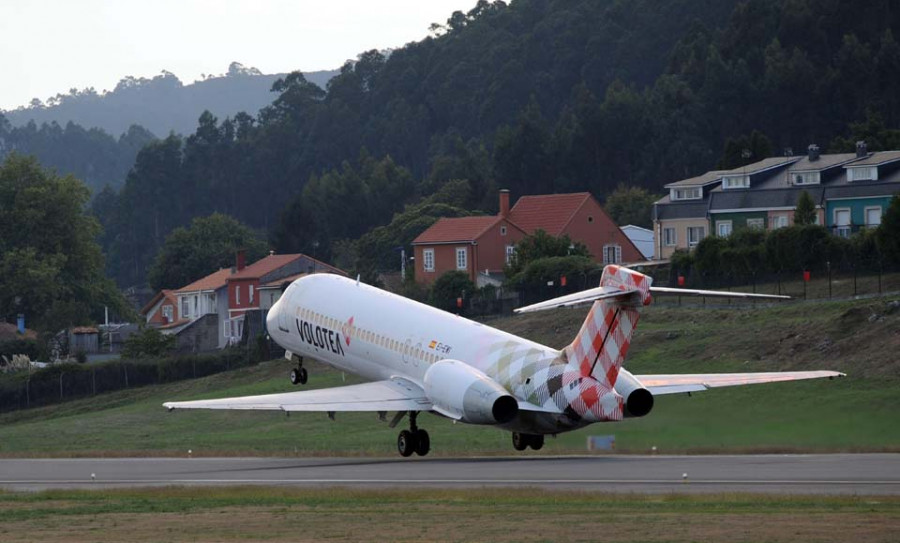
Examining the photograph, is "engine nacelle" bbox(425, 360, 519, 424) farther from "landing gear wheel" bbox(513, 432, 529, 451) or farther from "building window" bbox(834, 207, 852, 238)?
"building window" bbox(834, 207, 852, 238)

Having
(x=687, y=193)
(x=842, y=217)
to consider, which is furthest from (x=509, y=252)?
(x=842, y=217)

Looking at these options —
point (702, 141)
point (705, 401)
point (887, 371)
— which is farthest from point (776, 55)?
point (705, 401)

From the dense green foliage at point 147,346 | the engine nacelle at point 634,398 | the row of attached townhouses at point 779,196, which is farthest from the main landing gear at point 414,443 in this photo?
the dense green foliage at point 147,346

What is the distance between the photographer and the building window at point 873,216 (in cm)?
9288

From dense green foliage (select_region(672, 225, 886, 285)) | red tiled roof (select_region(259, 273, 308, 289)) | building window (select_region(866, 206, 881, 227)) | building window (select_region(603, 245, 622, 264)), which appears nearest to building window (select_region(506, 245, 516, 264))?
building window (select_region(603, 245, 622, 264))

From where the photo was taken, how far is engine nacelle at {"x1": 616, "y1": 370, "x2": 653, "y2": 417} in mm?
38531

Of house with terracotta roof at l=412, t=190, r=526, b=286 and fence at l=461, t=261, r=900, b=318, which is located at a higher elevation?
house with terracotta roof at l=412, t=190, r=526, b=286

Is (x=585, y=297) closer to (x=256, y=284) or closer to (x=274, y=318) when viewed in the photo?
(x=274, y=318)

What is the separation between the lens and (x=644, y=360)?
6556 cm

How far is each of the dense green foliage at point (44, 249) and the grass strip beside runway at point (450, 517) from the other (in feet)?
312

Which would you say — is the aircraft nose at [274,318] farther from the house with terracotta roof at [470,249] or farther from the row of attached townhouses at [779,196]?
the house with terracotta roof at [470,249]

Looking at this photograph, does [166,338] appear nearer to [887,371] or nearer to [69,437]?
[69,437]

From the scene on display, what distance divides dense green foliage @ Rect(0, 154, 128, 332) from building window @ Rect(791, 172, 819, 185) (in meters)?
54.7

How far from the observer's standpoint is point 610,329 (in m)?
37.8
